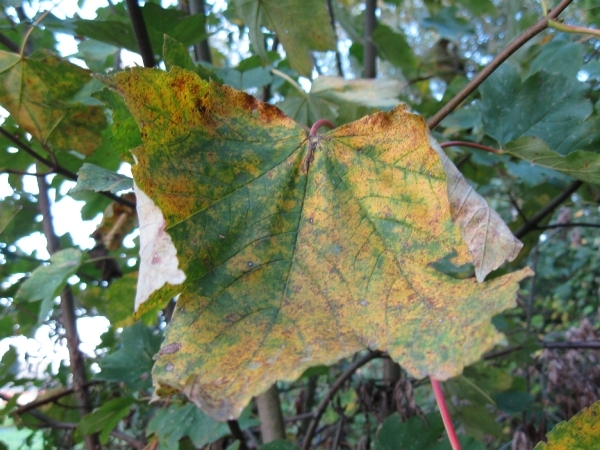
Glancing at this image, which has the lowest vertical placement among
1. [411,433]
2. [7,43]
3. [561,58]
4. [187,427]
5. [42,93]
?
[411,433]

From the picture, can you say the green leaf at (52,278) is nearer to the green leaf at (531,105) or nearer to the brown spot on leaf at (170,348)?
the brown spot on leaf at (170,348)

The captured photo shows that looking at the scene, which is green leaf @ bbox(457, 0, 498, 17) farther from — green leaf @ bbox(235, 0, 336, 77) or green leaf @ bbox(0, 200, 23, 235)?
green leaf @ bbox(0, 200, 23, 235)

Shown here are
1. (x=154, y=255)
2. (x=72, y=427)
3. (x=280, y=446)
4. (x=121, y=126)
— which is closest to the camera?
(x=154, y=255)

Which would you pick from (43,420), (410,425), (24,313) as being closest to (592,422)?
(410,425)

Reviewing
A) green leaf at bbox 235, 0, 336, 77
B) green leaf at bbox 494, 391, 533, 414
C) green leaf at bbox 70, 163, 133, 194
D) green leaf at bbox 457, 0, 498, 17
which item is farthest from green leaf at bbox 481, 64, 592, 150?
green leaf at bbox 457, 0, 498, 17

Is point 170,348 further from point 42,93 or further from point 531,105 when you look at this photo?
point 531,105

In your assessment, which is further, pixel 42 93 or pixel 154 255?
pixel 42 93

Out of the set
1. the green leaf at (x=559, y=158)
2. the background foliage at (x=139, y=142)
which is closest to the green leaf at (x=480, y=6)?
the background foliage at (x=139, y=142)

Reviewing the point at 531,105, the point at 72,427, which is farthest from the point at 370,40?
the point at 72,427
